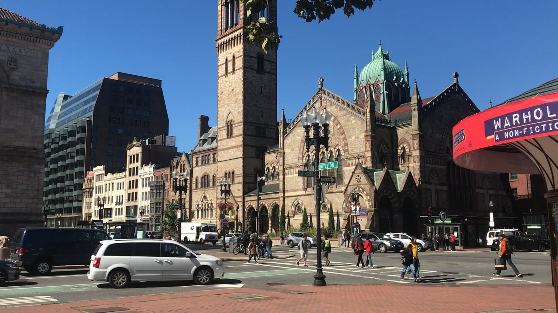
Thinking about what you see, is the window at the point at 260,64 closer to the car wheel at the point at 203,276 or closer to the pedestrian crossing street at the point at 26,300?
the car wheel at the point at 203,276

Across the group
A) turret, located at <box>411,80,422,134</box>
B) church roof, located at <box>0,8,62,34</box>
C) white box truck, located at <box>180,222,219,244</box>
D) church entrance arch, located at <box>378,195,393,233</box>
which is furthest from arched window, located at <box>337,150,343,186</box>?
church roof, located at <box>0,8,62,34</box>

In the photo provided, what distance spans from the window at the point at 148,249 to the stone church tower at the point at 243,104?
4894 cm

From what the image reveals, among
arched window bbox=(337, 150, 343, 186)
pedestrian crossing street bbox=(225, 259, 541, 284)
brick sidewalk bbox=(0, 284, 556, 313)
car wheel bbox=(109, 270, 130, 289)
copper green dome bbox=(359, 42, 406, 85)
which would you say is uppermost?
copper green dome bbox=(359, 42, 406, 85)

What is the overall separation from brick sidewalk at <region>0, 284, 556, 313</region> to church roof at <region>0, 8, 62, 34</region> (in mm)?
32462

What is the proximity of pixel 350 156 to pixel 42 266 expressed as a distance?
1546 inches

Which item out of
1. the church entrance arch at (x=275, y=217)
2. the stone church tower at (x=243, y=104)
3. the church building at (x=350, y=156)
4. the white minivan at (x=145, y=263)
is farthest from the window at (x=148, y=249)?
the stone church tower at (x=243, y=104)

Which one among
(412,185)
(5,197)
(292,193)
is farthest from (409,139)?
(5,197)

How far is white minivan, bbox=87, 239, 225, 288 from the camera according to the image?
17.5 metres

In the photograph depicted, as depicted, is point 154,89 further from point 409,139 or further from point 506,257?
point 506,257

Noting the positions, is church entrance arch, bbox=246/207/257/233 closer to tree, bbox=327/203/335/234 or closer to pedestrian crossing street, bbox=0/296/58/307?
tree, bbox=327/203/335/234

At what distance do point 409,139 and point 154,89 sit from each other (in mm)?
91610

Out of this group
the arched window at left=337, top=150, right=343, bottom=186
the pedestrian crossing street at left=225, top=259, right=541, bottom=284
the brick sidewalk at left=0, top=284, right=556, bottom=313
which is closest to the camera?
the brick sidewalk at left=0, top=284, right=556, bottom=313

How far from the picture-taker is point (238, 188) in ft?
222

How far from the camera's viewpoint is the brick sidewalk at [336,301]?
1282 centimetres
